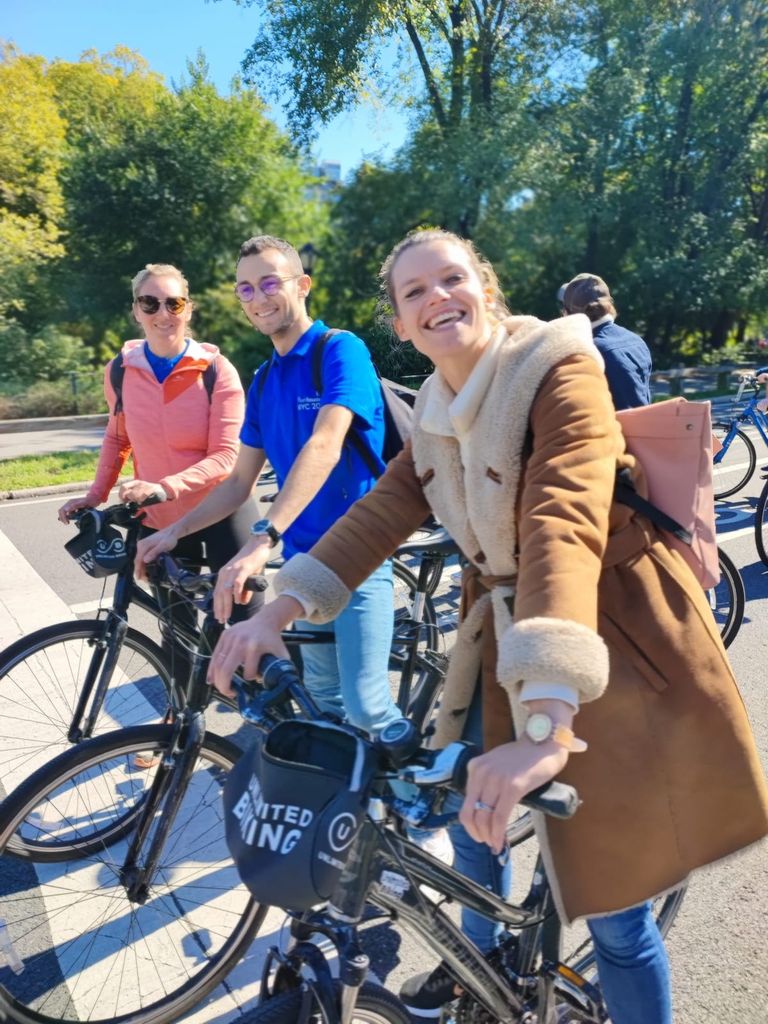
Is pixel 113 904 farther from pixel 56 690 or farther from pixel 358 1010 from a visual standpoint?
pixel 56 690

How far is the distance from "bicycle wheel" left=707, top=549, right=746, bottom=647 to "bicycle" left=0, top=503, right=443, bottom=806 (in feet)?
6.03

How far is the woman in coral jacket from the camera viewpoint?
3238 millimetres

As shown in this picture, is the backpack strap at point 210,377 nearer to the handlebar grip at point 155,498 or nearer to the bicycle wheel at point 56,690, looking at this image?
the handlebar grip at point 155,498

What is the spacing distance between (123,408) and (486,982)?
259cm

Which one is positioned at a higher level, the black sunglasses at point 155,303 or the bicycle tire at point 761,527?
the black sunglasses at point 155,303

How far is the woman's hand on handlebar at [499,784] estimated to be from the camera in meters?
1.17

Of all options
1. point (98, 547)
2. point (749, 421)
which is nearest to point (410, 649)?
point (98, 547)

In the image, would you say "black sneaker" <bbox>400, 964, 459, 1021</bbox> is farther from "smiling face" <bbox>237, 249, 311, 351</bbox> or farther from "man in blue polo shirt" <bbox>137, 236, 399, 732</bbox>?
"smiling face" <bbox>237, 249, 311, 351</bbox>

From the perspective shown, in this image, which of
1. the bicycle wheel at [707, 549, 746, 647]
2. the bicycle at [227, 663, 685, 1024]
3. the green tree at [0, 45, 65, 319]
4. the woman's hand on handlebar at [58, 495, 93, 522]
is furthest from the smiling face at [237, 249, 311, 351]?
the green tree at [0, 45, 65, 319]

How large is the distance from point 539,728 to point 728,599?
12.3 ft

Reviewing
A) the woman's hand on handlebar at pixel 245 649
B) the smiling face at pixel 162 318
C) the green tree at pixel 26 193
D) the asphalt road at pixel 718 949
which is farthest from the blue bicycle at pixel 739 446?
the green tree at pixel 26 193

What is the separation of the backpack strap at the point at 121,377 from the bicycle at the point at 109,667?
653 millimetres

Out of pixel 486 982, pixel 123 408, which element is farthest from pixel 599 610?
pixel 123 408

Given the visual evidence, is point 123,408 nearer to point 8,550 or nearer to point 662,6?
point 8,550
